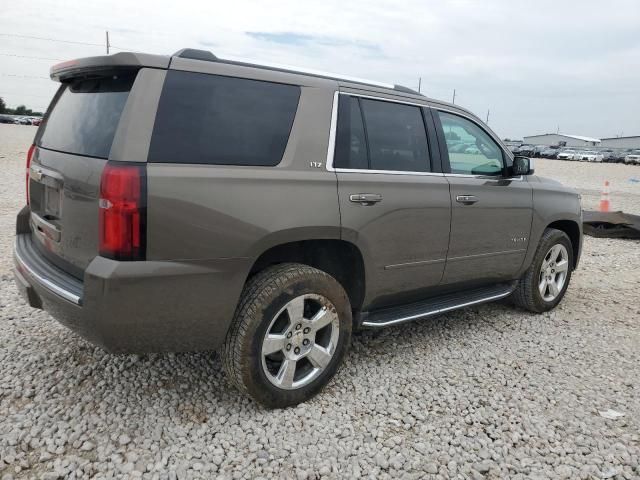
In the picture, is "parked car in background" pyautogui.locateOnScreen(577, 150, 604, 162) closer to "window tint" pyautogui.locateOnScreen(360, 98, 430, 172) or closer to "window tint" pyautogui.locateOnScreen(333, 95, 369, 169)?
"window tint" pyautogui.locateOnScreen(360, 98, 430, 172)

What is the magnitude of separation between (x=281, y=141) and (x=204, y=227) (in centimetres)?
69

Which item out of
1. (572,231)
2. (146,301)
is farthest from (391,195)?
(572,231)

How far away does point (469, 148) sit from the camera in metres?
4.19

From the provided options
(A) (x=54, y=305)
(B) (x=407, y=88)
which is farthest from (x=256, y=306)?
(B) (x=407, y=88)

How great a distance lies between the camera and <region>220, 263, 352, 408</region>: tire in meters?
2.83

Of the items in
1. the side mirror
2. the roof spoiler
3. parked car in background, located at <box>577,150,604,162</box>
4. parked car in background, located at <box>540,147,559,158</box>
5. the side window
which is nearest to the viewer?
the roof spoiler

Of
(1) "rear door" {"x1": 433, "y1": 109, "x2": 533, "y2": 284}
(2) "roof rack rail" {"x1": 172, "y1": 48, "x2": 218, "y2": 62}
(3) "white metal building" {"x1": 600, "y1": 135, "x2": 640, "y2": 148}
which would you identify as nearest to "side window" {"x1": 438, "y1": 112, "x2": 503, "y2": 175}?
(1) "rear door" {"x1": 433, "y1": 109, "x2": 533, "y2": 284}

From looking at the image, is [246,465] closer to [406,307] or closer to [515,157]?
[406,307]

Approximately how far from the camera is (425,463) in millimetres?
2674

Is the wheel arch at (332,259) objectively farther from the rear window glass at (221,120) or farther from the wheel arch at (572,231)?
the wheel arch at (572,231)

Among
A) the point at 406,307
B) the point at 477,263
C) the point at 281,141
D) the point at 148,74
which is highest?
the point at 148,74

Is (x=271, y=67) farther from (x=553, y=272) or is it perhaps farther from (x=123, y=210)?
(x=553, y=272)

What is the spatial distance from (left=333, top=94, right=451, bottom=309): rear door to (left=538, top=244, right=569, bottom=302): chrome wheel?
1591mm

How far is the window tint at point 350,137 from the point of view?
3209 millimetres
